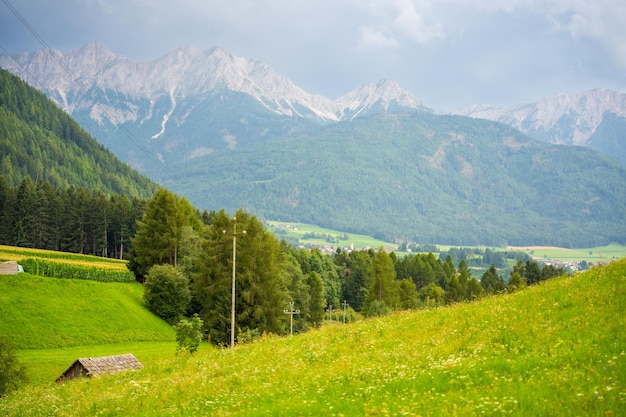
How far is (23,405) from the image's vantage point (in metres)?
29.0

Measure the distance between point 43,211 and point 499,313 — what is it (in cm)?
12549

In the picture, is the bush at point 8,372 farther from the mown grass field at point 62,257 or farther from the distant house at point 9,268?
the mown grass field at point 62,257

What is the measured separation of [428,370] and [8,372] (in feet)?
120

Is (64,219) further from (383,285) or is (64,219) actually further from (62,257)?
(383,285)

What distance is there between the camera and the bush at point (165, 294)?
80.7 meters

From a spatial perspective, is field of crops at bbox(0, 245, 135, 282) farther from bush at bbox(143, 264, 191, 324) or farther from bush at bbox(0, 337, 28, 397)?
bush at bbox(0, 337, 28, 397)

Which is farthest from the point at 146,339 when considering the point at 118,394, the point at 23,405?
the point at 118,394

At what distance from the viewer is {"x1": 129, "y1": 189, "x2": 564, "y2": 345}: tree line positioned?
69000 mm

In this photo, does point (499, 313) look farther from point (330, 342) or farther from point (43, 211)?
point (43, 211)

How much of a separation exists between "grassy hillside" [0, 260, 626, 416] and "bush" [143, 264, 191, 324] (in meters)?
50.0

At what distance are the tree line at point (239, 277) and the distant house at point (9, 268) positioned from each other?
16773 mm

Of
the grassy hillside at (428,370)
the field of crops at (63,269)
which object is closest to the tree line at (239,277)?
the field of crops at (63,269)

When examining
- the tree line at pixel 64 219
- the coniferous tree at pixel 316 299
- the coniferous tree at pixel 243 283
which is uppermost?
the tree line at pixel 64 219

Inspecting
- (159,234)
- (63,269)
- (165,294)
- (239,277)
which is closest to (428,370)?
(239,277)
